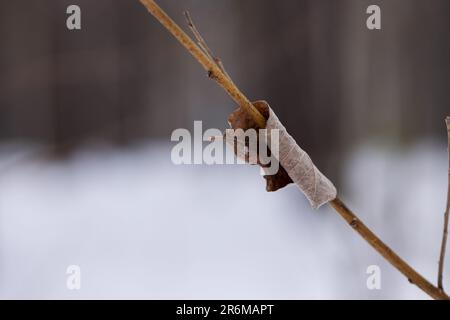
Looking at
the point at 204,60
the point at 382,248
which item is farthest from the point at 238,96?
the point at 382,248

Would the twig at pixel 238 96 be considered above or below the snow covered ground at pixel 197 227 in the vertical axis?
above

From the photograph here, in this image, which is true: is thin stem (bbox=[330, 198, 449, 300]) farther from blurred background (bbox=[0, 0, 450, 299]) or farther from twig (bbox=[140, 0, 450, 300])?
blurred background (bbox=[0, 0, 450, 299])

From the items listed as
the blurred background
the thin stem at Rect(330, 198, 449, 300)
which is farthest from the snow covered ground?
the thin stem at Rect(330, 198, 449, 300)

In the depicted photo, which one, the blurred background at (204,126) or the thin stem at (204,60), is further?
the blurred background at (204,126)

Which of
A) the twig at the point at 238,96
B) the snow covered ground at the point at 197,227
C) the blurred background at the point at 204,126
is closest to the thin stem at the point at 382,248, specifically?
the twig at the point at 238,96

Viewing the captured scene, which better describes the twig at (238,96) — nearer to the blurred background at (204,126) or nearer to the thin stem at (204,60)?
the thin stem at (204,60)

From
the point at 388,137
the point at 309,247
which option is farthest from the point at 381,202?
the point at 388,137

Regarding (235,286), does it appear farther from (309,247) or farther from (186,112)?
(186,112)
